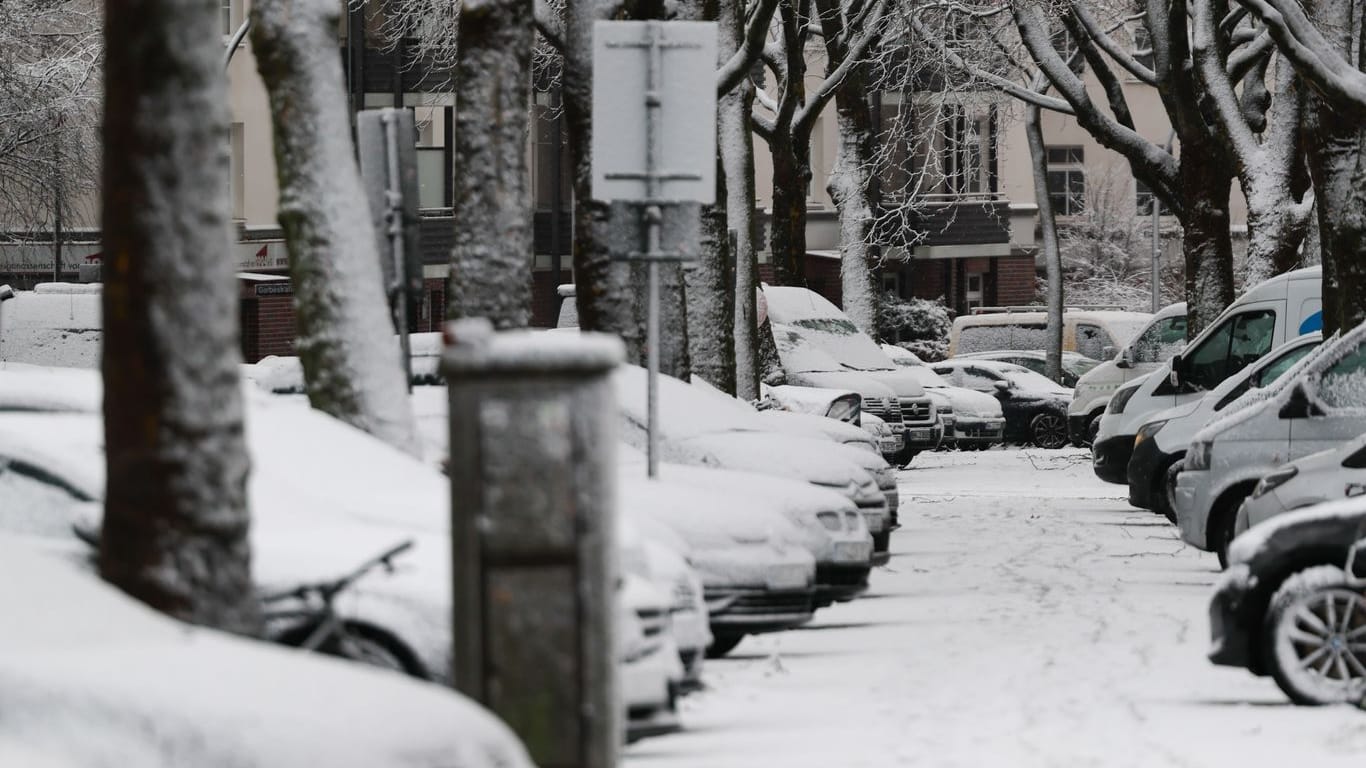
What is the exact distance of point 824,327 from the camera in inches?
1209

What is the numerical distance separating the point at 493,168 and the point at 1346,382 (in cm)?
524

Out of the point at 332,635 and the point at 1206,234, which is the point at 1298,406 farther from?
the point at 1206,234

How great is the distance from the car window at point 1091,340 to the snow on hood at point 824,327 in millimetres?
18008

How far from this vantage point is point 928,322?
55344 mm

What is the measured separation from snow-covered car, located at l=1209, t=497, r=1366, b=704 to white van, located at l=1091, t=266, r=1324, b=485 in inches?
469

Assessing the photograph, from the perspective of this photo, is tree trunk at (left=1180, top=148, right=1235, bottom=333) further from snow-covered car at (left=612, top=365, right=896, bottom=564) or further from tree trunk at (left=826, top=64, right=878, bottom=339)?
snow-covered car at (left=612, top=365, right=896, bottom=564)

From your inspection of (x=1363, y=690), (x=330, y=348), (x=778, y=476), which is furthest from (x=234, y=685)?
(x=778, y=476)

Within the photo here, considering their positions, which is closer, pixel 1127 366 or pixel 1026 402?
pixel 1127 366

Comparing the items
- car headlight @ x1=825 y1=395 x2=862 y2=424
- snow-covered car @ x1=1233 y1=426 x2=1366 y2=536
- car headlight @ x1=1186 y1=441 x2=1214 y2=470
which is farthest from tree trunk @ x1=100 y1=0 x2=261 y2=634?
car headlight @ x1=825 y1=395 x2=862 y2=424

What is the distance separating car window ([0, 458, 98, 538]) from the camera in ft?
30.2

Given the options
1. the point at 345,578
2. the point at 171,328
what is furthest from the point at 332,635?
the point at 171,328

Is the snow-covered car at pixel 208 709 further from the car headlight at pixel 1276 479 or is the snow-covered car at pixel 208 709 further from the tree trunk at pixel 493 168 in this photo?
the tree trunk at pixel 493 168

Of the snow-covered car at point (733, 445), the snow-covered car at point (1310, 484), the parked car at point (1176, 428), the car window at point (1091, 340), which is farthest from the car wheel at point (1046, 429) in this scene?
the snow-covered car at point (1310, 484)

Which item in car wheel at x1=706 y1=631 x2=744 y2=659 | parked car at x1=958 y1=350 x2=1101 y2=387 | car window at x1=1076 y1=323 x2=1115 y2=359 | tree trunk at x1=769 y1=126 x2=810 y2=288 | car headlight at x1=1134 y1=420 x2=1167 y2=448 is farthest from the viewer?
car window at x1=1076 y1=323 x2=1115 y2=359
